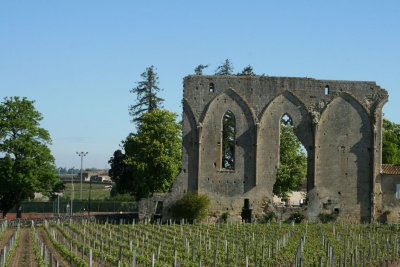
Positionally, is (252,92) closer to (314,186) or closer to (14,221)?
(314,186)

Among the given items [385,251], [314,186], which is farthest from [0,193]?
[385,251]

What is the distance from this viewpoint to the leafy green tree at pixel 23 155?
185 feet

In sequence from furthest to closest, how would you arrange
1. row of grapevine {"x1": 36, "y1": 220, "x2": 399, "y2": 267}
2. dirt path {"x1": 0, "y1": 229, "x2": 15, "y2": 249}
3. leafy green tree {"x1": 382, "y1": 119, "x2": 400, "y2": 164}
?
leafy green tree {"x1": 382, "y1": 119, "x2": 400, "y2": 164} < dirt path {"x1": 0, "y1": 229, "x2": 15, "y2": 249} < row of grapevine {"x1": 36, "y1": 220, "x2": 399, "y2": 267}

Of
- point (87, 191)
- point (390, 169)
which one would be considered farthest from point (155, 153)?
point (87, 191)

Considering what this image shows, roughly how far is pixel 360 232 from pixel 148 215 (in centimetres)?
1364

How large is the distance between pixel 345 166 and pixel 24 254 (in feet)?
76.9

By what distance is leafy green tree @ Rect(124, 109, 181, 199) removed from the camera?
59469 mm

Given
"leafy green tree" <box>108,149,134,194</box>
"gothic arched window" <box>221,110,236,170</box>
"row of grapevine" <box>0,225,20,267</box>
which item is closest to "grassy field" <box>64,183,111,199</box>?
"leafy green tree" <box>108,149,134,194</box>

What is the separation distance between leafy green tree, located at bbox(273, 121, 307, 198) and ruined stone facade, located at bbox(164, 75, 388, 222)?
13316mm

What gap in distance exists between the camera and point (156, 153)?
59812 millimetres

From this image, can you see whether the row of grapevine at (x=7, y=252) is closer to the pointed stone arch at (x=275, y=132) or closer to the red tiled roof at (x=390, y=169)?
the pointed stone arch at (x=275, y=132)

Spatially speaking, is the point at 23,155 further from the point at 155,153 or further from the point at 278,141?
the point at 278,141

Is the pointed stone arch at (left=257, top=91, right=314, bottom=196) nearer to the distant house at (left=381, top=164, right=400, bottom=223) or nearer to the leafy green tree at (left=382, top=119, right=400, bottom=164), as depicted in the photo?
the distant house at (left=381, top=164, right=400, bottom=223)

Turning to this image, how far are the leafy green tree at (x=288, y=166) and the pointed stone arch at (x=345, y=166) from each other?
13.3 meters
